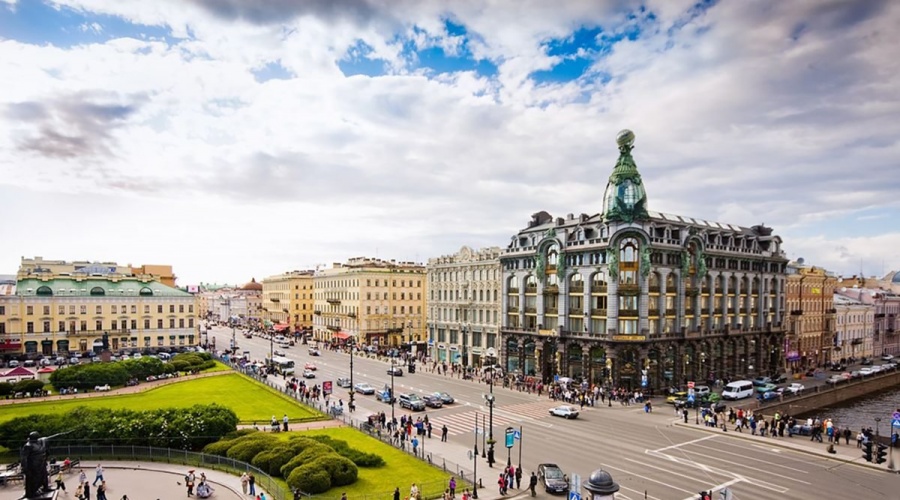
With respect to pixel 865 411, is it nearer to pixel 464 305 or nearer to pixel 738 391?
pixel 738 391

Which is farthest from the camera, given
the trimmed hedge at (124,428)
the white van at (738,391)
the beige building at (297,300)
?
the beige building at (297,300)

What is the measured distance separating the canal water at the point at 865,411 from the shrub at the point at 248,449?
5528 cm

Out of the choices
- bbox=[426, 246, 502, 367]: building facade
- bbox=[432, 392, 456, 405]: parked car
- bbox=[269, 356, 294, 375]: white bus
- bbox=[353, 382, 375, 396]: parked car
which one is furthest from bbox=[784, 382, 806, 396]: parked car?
bbox=[269, 356, 294, 375]: white bus

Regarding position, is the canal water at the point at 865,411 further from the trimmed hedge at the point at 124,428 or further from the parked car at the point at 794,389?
the trimmed hedge at the point at 124,428

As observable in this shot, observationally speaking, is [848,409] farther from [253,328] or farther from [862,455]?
[253,328]

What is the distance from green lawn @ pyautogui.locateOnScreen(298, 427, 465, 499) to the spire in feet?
124

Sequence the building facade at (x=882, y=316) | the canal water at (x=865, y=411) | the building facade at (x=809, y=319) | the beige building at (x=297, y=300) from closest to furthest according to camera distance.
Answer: the canal water at (x=865, y=411), the building facade at (x=809, y=319), the building facade at (x=882, y=316), the beige building at (x=297, y=300)

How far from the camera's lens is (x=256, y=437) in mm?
35469

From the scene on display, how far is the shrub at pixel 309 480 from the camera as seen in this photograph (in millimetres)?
28859

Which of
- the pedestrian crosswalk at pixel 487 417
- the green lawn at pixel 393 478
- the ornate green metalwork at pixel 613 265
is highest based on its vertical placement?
the ornate green metalwork at pixel 613 265

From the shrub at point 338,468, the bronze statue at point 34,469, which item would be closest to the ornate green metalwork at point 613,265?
the shrub at point 338,468

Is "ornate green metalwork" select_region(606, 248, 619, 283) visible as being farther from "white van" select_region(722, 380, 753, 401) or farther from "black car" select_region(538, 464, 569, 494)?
"black car" select_region(538, 464, 569, 494)

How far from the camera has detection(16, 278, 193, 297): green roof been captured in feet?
282

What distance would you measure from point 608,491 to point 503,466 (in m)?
21.9
